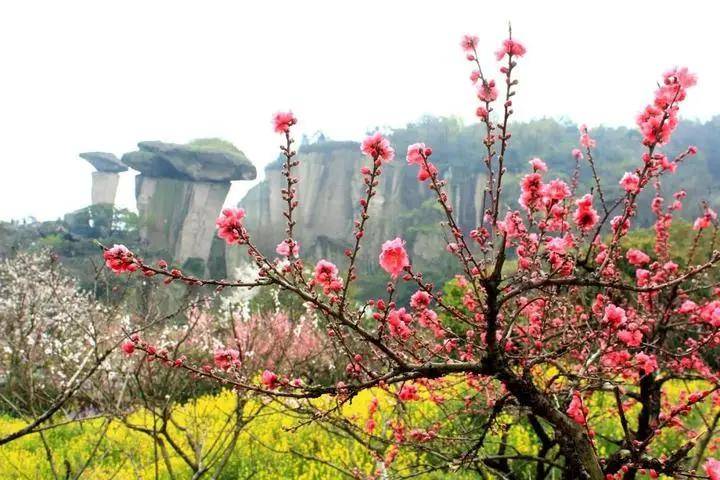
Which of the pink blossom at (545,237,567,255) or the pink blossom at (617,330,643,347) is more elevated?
the pink blossom at (545,237,567,255)

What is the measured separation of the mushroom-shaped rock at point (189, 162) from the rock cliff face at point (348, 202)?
4797 mm

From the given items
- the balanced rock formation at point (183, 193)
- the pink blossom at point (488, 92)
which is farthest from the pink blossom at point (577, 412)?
the balanced rock formation at point (183, 193)

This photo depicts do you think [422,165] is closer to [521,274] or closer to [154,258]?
[521,274]

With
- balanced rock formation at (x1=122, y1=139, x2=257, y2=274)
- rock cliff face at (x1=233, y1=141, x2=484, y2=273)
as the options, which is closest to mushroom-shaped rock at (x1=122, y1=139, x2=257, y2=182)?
balanced rock formation at (x1=122, y1=139, x2=257, y2=274)

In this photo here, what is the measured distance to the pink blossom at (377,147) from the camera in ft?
5.60

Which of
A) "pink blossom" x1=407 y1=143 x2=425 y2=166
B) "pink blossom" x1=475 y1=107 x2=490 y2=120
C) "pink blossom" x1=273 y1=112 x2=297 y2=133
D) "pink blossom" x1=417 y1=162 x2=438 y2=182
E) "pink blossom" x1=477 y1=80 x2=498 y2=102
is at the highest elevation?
"pink blossom" x1=477 y1=80 x2=498 y2=102

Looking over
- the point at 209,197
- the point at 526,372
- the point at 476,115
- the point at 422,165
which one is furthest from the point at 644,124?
the point at 209,197

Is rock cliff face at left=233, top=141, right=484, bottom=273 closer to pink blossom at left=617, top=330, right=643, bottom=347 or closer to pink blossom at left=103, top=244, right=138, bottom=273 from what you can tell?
pink blossom at left=617, top=330, right=643, bottom=347

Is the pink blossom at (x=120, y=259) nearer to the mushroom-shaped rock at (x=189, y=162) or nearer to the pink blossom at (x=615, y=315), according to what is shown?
the pink blossom at (x=615, y=315)

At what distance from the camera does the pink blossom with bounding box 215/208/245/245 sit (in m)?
1.66

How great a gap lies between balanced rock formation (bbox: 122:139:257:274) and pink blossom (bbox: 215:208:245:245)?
43230mm

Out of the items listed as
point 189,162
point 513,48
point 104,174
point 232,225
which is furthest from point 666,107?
point 104,174

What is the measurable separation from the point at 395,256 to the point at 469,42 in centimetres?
83

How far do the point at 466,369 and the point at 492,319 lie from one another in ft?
0.80
